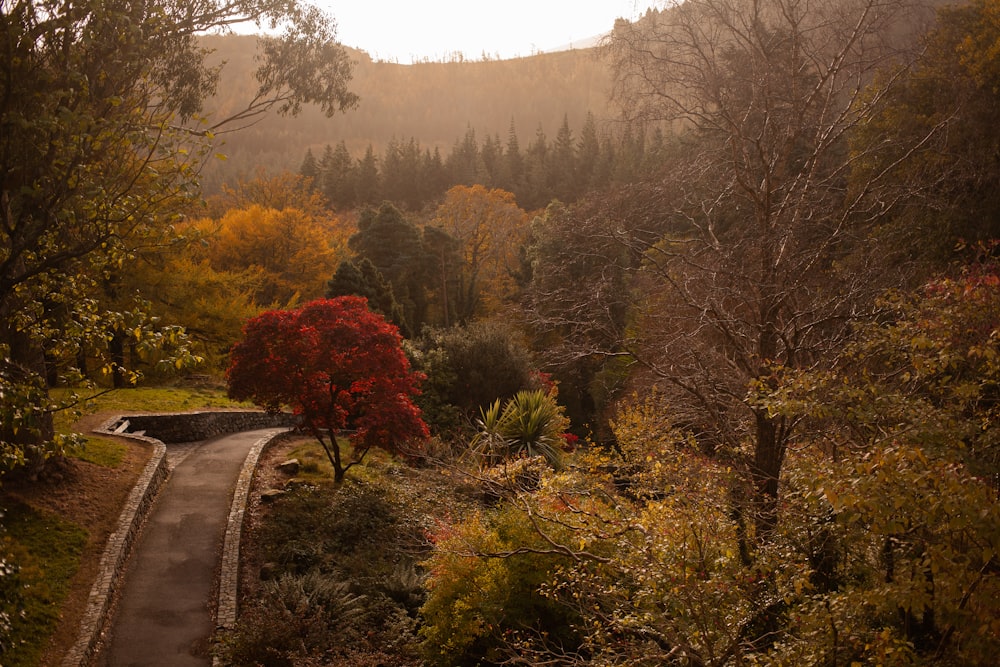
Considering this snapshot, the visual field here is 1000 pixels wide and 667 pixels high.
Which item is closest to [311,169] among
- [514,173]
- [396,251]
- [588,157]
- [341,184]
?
[341,184]

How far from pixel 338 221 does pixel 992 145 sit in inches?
1491

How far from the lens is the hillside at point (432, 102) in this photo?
91.1 metres

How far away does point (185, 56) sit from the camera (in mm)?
12805

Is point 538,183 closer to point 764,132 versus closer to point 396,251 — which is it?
point 396,251

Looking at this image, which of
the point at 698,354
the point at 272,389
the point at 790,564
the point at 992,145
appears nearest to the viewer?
the point at 790,564

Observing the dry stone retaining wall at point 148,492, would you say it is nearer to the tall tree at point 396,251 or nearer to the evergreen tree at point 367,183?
the tall tree at point 396,251

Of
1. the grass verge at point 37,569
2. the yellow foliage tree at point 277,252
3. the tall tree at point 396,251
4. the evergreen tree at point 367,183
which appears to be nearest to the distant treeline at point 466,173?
the evergreen tree at point 367,183

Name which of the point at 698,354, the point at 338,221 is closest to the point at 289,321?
the point at 698,354

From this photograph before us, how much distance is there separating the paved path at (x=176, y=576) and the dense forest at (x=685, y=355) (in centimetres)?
92

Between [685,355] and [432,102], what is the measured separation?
104623mm

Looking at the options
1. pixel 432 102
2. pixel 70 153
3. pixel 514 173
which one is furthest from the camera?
pixel 432 102

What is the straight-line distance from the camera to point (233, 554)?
10.3 m

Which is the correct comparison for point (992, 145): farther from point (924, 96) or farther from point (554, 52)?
point (554, 52)

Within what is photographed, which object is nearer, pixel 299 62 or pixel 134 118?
pixel 134 118
